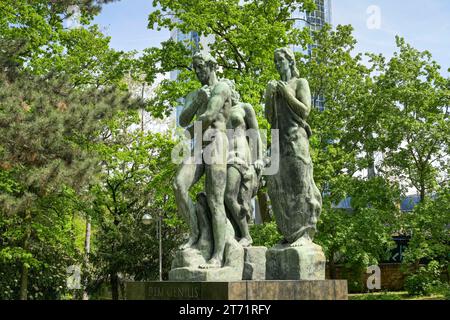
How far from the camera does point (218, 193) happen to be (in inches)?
301

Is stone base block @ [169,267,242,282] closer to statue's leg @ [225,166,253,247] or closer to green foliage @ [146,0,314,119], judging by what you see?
statue's leg @ [225,166,253,247]

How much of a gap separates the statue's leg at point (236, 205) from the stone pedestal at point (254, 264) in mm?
176

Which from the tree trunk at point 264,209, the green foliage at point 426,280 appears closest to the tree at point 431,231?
the green foliage at point 426,280

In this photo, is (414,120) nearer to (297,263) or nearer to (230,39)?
(230,39)

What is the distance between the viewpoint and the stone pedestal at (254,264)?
7.61 meters

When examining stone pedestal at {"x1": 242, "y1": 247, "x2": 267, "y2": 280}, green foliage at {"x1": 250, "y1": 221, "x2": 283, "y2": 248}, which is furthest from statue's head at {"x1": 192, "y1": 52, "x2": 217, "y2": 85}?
green foliage at {"x1": 250, "y1": 221, "x2": 283, "y2": 248}

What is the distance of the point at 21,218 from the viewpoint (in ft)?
67.7

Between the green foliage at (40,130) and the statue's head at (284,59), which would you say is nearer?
the statue's head at (284,59)

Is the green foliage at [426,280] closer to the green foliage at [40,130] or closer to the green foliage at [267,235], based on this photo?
the green foliage at [267,235]

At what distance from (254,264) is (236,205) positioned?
32.8 inches

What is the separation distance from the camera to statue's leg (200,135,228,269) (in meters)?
7.39

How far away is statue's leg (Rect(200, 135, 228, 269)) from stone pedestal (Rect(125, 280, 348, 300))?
2.02ft
